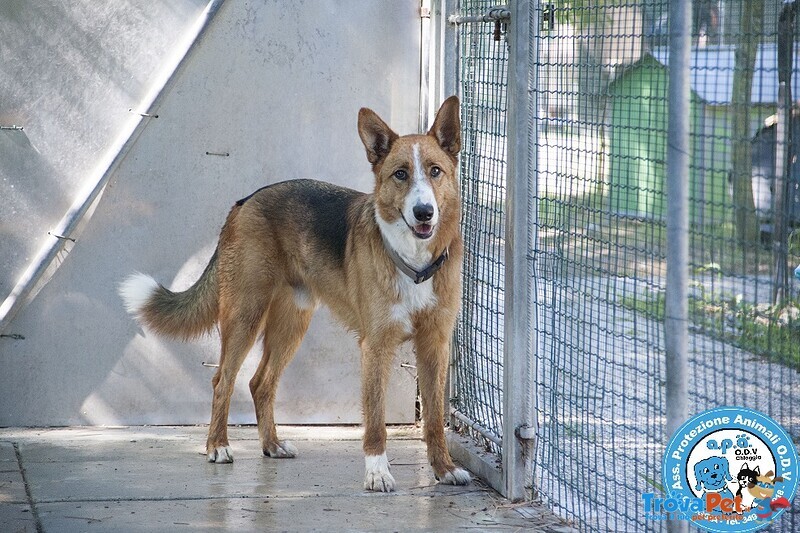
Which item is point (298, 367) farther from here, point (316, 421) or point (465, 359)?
point (465, 359)

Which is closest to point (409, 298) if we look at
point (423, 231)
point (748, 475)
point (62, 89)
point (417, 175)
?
point (423, 231)

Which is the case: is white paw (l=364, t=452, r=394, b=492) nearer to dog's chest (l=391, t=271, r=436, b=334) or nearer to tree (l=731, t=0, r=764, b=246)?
dog's chest (l=391, t=271, r=436, b=334)

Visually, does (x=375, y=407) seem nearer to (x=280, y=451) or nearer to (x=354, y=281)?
(x=354, y=281)

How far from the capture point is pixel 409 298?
15.5 ft

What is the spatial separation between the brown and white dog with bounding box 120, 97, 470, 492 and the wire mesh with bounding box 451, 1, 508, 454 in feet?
0.70

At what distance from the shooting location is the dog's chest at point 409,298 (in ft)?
15.5

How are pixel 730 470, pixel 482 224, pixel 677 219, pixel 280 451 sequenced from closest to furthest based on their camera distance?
pixel 677 219 < pixel 730 470 < pixel 482 224 < pixel 280 451

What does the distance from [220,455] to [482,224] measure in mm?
1877

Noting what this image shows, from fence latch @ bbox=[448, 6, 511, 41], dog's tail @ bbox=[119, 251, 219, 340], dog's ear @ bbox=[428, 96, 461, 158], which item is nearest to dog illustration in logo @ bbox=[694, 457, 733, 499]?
dog's ear @ bbox=[428, 96, 461, 158]

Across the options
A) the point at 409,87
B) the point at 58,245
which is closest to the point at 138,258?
the point at 58,245

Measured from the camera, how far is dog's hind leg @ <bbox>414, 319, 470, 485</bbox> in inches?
190

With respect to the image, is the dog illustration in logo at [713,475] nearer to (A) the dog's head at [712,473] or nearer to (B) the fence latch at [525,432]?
(A) the dog's head at [712,473]

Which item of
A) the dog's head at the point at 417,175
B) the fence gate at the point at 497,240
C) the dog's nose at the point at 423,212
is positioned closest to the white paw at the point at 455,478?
the fence gate at the point at 497,240

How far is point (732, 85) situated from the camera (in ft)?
10.8
